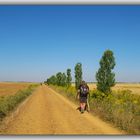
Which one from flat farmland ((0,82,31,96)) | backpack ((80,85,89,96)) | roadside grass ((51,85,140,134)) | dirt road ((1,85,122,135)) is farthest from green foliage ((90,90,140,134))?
flat farmland ((0,82,31,96))

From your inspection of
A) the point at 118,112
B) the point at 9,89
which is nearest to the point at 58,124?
the point at 118,112

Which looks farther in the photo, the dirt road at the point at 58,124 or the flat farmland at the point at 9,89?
the flat farmland at the point at 9,89

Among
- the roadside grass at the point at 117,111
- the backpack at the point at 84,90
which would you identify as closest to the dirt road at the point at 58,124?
the roadside grass at the point at 117,111

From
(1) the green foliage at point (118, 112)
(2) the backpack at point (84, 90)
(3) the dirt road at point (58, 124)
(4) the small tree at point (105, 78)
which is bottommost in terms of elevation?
(3) the dirt road at point (58, 124)

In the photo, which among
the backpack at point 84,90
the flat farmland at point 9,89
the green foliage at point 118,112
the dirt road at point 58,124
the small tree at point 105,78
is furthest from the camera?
the flat farmland at point 9,89

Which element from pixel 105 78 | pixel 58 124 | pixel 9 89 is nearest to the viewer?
pixel 58 124

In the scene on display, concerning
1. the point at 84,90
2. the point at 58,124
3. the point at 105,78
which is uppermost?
the point at 105,78

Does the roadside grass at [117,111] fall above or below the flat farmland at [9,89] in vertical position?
below

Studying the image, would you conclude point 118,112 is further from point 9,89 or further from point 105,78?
point 9,89

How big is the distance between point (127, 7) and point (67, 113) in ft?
21.0

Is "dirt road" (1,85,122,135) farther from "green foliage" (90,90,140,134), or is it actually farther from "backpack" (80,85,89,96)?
"backpack" (80,85,89,96)

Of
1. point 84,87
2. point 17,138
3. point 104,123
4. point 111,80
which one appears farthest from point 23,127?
point 111,80

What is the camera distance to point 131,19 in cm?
1168

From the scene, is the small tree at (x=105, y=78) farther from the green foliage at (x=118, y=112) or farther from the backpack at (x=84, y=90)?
the backpack at (x=84, y=90)
